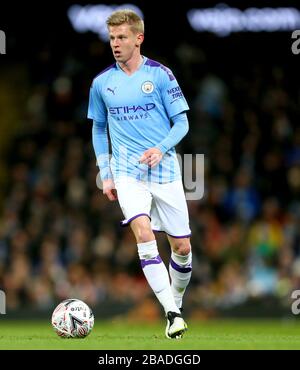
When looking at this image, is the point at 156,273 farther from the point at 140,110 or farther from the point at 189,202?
the point at 189,202

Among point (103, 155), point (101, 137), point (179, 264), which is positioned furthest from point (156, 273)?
point (101, 137)

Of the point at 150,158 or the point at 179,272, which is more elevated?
the point at 150,158

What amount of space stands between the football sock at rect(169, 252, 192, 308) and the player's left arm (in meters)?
1.17

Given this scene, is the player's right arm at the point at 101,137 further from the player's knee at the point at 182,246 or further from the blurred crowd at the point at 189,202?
the blurred crowd at the point at 189,202

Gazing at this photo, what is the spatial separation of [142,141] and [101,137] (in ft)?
1.66

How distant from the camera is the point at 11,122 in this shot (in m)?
20.4

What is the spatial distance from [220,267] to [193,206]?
1.34 m

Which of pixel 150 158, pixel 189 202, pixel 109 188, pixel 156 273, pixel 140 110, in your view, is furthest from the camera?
pixel 189 202

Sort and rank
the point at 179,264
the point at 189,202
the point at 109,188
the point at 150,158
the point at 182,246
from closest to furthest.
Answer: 1. the point at 150,158
2. the point at 109,188
3. the point at 182,246
4. the point at 179,264
5. the point at 189,202

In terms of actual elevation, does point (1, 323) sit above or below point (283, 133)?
below

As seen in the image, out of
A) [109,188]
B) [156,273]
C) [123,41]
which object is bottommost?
[156,273]

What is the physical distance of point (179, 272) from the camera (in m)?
10.1
